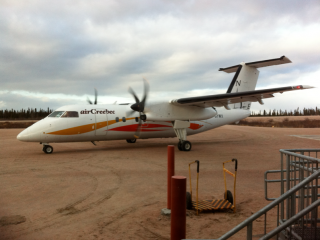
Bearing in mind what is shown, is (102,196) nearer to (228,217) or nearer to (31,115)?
(228,217)

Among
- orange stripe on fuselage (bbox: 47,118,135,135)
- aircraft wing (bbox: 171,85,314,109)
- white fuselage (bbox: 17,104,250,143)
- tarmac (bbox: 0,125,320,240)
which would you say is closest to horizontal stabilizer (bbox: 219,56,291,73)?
aircraft wing (bbox: 171,85,314,109)

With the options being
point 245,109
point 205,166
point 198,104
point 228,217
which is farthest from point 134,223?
point 245,109

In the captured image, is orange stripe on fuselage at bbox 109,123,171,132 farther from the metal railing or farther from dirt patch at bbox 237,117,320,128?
dirt patch at bbox 237,117,320,128

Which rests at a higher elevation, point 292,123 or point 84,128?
point 84,128

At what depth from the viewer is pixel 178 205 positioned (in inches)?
129

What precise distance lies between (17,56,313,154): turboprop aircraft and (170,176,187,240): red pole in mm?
10979

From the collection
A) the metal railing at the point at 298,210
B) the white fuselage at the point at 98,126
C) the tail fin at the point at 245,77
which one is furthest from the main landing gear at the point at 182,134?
the metal railing at the point at 298,210

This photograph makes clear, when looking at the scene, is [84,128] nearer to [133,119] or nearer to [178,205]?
[133,119]

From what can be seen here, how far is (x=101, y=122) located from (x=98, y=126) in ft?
1.00

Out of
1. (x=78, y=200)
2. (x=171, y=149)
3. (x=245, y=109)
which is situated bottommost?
(x=78, y=200)

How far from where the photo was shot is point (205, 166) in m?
10.4

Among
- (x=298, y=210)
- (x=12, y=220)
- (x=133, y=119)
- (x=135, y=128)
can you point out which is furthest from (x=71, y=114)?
(x=298, y=210)

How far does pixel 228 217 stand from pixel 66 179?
5.53m

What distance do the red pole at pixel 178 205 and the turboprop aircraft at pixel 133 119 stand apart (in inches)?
432
